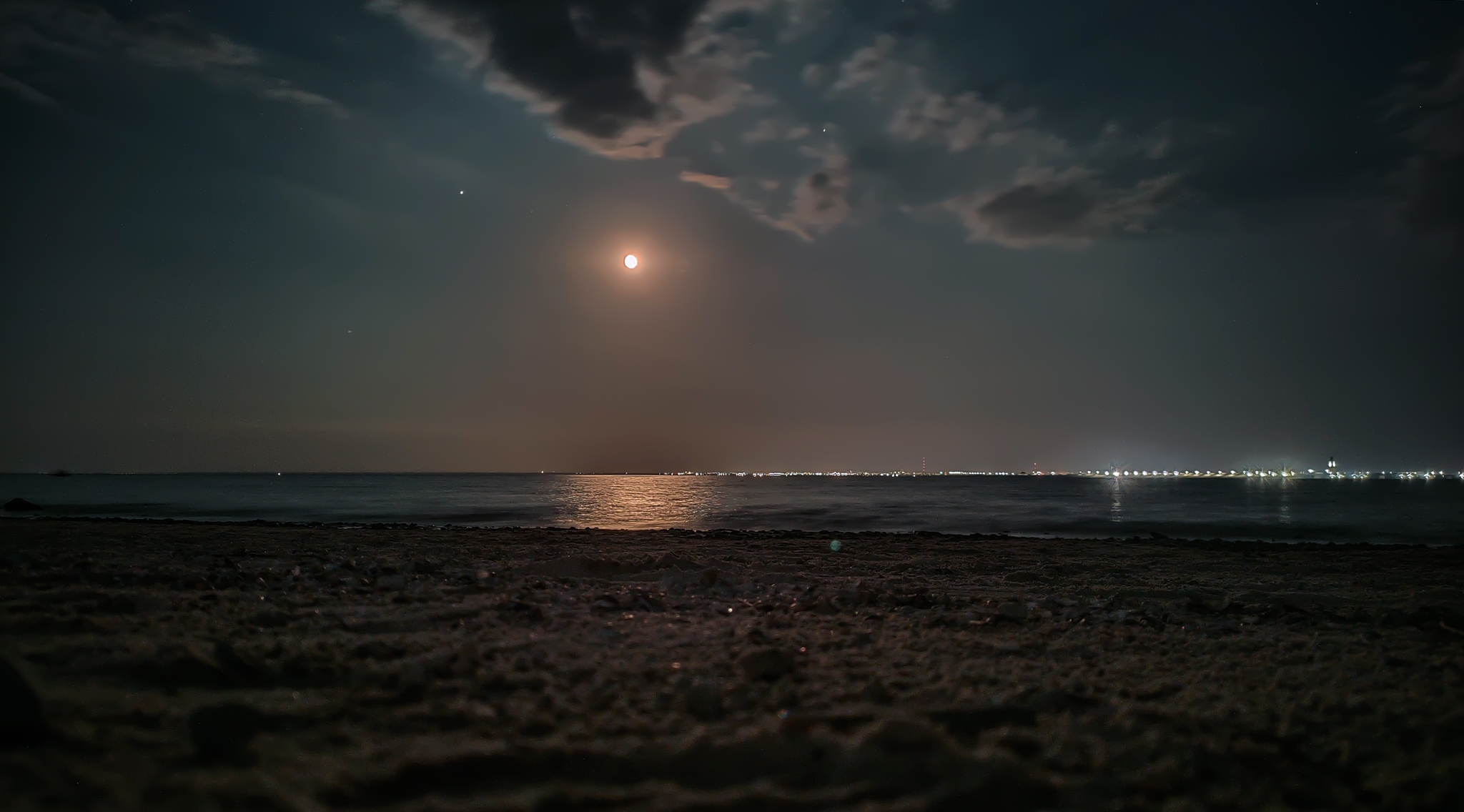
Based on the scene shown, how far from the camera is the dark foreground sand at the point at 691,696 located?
99.4 inches

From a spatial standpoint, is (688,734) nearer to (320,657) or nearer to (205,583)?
(320,657)

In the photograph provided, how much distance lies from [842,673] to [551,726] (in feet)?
5.42

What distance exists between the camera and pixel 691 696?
130 inches

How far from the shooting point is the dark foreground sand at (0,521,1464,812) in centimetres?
253

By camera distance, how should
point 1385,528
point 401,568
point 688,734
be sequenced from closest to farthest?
point 688,734 → point 401,568 → point 1385,528

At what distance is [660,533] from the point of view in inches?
738

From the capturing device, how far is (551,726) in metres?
3.01

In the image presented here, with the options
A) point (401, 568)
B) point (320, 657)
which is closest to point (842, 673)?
point (320, 657)

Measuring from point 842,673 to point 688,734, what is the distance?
120 centimetres

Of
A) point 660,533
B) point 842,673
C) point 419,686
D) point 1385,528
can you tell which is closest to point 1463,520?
point 1385,528

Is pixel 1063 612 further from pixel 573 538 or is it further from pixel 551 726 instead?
pixel 573 538

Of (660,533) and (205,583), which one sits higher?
(205,583)

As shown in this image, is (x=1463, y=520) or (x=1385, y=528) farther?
(x=1463, y=520)

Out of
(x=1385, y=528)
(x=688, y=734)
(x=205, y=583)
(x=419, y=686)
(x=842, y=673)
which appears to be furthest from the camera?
(x=1385, y=528)
